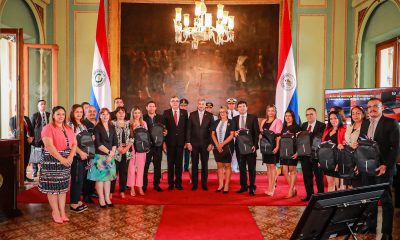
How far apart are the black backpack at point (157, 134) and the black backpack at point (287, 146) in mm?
1985

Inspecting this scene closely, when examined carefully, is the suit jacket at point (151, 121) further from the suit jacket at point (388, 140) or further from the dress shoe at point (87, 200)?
the suit jacket at point (388, 140)

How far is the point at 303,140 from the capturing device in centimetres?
577

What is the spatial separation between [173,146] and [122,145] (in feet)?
3.95

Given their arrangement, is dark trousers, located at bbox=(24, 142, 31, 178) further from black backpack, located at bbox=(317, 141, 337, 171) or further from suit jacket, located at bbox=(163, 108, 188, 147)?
black backpack, located at bbox=(317, 141, 337, 171)

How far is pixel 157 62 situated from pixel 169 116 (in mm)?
3025

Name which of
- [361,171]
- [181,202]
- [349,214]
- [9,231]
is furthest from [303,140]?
[9,231]

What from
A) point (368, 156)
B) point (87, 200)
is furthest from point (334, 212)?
point (87, 200)

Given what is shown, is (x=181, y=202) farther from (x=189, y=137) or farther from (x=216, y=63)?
(x=216, y=63)

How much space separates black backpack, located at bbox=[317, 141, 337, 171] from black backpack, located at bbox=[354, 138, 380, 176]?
989 mm

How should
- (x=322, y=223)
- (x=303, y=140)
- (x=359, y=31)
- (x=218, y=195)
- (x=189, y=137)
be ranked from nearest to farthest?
(x=322, y=223)
(x=303, y=140)
(x=218, y=195)
(x=189, y=137)
(x=359, y=31)

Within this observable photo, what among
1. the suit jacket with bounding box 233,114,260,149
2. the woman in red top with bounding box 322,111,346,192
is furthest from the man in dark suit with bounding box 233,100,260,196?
the woman in red top with bounding box 322,111,346,192

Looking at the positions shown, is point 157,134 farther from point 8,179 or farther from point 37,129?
point 37,129

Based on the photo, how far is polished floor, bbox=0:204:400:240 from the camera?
13.7 ft

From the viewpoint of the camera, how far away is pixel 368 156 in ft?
13.4
